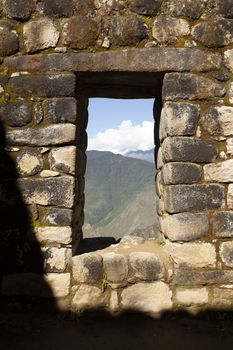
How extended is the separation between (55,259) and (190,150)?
1648 millimetres

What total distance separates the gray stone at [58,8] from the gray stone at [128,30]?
1.50 feet

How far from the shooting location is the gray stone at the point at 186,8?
334 cm

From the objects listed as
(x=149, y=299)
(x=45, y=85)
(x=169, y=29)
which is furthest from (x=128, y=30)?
(x=149, y=299)

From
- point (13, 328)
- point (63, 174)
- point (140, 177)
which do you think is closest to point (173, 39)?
point (63, 174)

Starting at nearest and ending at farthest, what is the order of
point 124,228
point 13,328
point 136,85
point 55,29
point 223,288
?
point 13,328
point 223,288
point 55,29
point 136,85
point 124,228

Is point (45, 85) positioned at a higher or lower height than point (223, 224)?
higher

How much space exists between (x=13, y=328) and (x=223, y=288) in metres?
1.91

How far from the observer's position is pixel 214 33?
3338mm

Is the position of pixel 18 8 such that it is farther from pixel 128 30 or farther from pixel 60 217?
pixel 60 217

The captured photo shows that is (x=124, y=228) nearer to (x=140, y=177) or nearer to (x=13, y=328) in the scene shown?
(x=140, y=177)

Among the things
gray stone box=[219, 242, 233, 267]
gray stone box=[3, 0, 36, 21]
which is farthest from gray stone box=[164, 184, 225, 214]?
gray stone box=[3, 0, 36, 21]

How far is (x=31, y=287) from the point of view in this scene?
3240mm

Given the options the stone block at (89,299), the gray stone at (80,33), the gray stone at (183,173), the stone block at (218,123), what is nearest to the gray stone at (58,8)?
the gray stone at (80,33)

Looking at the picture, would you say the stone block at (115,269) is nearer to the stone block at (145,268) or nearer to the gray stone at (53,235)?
the stone block at (145,268)
